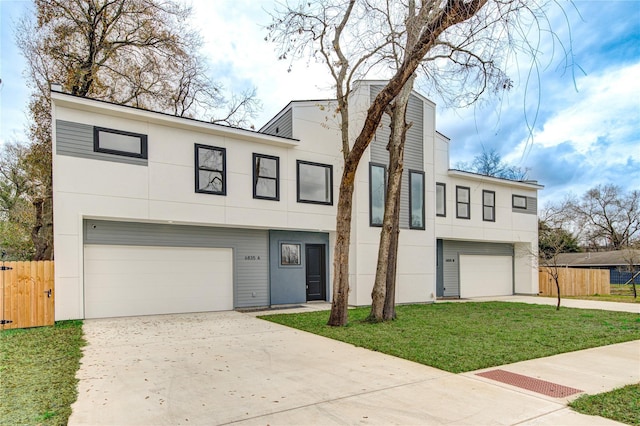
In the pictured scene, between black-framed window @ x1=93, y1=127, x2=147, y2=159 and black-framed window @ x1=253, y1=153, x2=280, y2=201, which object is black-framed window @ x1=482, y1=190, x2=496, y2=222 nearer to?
black-framed window @ x1=253, y1=153, x2=280, y2=201

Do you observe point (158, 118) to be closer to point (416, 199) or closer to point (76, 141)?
point (76, 141)

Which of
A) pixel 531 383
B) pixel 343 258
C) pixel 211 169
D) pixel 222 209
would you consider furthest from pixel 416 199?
pixel 531 383

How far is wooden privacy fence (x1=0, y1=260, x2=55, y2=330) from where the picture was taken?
836 cm

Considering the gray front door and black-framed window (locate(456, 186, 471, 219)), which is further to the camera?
black-framed window (locate(456, 186, 471, 219))

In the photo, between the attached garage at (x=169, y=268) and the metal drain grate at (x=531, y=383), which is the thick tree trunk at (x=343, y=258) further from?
the attached garage at (x=169, y=268)

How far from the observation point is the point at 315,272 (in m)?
13.7

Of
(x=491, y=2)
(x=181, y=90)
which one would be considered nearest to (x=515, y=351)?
(x=491, y=2)

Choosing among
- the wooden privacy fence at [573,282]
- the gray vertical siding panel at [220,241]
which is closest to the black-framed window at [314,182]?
the gray vertical siding panel at [220,241]

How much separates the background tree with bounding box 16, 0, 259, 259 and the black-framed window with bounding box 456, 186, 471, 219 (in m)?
12.7

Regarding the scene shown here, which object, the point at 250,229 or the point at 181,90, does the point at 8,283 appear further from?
the point at 181,90

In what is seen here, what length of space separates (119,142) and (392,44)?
22.6 feet

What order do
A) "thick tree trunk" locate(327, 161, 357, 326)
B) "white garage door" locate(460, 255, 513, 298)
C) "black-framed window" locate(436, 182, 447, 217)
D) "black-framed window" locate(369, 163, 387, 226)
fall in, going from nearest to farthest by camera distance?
"thick tree trunk" locate(327, 161, 357, 326), "black-framed window" locate(369, 163, 387, 226), "black-framed window" locate(436, 182, 447, 217), "white garage door" locate(460, 255, 513, 298)

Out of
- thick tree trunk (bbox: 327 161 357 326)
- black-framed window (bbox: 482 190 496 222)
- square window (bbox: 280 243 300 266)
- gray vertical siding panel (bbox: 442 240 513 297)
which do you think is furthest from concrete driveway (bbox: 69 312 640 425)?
black-framed window (bbox: 482 190 496 222)

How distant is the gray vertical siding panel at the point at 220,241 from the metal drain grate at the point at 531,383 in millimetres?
8293
